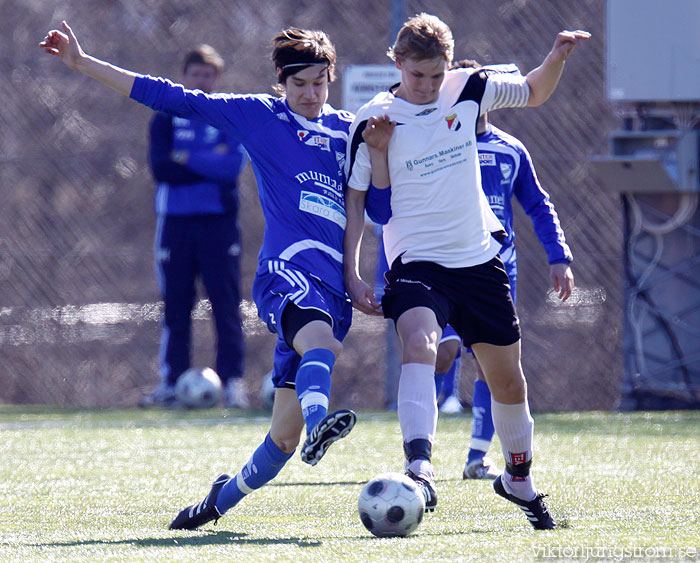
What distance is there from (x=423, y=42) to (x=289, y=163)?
0.58 m

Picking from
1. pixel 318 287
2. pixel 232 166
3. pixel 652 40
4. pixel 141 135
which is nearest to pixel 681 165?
pixel 652 40

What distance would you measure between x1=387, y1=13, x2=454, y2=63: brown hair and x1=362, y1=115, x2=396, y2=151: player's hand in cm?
20

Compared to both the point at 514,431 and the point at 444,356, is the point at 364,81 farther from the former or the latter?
the point at 514,431

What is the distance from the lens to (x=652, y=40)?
28.8 feet

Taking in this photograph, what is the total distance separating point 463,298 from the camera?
4.10 meters

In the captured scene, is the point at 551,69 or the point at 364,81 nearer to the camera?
the point at 551,69

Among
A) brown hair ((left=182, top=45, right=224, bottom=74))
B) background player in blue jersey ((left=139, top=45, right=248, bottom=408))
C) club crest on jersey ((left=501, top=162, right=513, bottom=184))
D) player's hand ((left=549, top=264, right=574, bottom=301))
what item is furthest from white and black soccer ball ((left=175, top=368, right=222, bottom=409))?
player's hand ((left=549, top=264, right=574, bottom=301))

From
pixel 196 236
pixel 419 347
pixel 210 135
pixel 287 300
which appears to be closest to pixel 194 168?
pixel 210 135

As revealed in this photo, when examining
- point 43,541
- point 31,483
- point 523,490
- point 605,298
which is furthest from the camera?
point 605,298

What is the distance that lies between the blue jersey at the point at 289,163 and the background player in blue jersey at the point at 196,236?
4.81 meters

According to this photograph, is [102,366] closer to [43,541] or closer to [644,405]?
[644,405]

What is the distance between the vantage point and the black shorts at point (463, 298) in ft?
13.3

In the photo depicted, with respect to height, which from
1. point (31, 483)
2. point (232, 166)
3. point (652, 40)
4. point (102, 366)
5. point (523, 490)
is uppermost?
point (652, 40)

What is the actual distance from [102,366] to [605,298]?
3852 mm
